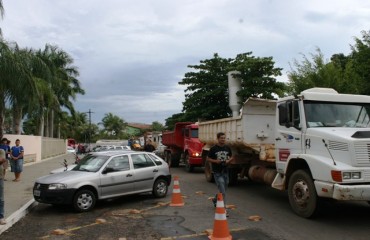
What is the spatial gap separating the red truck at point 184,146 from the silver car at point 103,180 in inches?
312

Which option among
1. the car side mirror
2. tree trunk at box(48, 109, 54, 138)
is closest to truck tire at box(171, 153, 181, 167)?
the car side mirror

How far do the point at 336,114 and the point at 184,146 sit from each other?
43.8ft

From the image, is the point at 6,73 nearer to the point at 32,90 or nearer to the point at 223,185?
the point at 32,90

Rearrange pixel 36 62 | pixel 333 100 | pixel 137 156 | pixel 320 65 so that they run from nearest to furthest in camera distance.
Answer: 1. pixel 333 100
2. pixel 137 156
3. pixel 320 65
4. pixel 36 62

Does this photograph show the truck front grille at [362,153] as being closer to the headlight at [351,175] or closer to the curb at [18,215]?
the headlight at [351,175]

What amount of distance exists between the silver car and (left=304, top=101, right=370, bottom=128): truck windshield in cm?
482

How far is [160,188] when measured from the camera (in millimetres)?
12039

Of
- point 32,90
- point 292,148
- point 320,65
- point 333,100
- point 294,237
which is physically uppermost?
point 320,65

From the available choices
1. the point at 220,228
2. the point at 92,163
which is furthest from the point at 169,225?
the point at 92,163

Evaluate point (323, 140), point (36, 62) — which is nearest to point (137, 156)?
point (323, 140)

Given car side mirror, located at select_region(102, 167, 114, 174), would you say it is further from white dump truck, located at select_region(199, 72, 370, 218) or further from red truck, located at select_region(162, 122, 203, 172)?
red truck, located at select_region(162, 122, 203, 172)

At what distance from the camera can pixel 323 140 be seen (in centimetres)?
829

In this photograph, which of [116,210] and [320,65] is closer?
[116,210]

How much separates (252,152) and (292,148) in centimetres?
336
